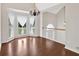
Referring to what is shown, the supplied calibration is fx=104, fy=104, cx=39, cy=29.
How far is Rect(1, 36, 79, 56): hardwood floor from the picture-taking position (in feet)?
6.46

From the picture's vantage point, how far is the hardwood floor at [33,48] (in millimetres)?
1968

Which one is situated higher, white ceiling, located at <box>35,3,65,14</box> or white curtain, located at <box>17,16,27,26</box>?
white ceiling, located at <box>35,3,65,14</box>

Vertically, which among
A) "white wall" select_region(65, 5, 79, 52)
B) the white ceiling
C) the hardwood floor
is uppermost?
the white ceiling

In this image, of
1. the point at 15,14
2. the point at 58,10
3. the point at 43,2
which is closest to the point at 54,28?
the point at 58,10

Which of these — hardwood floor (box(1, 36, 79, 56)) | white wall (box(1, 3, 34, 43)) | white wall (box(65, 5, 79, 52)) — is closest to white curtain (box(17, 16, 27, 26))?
white wall (box(1, 3, 34, 43))

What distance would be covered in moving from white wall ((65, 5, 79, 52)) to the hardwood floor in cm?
19

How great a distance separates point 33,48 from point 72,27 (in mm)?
917

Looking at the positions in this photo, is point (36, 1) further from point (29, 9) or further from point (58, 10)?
point (58, 10)

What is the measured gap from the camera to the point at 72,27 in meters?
2.18

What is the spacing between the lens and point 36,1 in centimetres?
200

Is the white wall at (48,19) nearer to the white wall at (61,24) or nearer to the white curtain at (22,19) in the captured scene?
the white wall at (61,24)

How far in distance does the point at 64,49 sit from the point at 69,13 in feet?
2.48

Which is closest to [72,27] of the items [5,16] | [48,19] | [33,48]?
[48,19]

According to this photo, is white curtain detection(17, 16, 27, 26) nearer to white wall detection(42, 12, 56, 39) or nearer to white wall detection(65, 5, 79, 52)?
white wall detection(42, 12, 56, 39)
